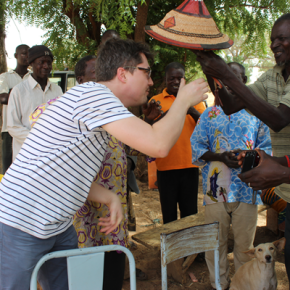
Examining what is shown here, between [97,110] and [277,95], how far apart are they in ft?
4.27

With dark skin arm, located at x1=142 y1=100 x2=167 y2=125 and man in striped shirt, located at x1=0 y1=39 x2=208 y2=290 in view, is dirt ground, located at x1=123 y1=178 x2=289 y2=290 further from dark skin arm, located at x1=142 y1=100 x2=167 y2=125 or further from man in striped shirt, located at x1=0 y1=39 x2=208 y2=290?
man in striped shirt, located at x1=0 y1=39 x2=208 y2=290

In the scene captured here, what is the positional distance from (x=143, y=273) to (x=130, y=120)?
8.04ft

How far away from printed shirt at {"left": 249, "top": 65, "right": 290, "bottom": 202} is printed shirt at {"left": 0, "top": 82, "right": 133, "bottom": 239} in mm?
1123

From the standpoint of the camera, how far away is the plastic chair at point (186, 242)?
1788 mm

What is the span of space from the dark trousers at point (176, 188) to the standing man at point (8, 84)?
7.26 feet

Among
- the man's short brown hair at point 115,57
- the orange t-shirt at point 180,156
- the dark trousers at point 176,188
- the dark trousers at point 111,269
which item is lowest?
the dark trousers at point 111,269

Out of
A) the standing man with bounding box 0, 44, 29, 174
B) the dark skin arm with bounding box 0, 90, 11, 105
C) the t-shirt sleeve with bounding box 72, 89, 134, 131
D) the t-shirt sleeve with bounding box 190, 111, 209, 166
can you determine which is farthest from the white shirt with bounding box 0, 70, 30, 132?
the t-shirt sleeve with bounding box 72, 89, 134, 131

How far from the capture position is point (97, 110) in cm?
129

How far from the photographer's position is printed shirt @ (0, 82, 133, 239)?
4.30ft

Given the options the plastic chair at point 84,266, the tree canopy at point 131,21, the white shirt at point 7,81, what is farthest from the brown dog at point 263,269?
the white shirt at point 7,81

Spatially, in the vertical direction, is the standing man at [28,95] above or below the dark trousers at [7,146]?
above

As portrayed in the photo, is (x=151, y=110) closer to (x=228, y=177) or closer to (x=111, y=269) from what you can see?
(x=228, y=177)

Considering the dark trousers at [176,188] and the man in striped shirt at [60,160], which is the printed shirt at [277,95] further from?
the dark trousers at [176,188]

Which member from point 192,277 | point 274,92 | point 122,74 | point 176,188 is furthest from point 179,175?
point 122,74
